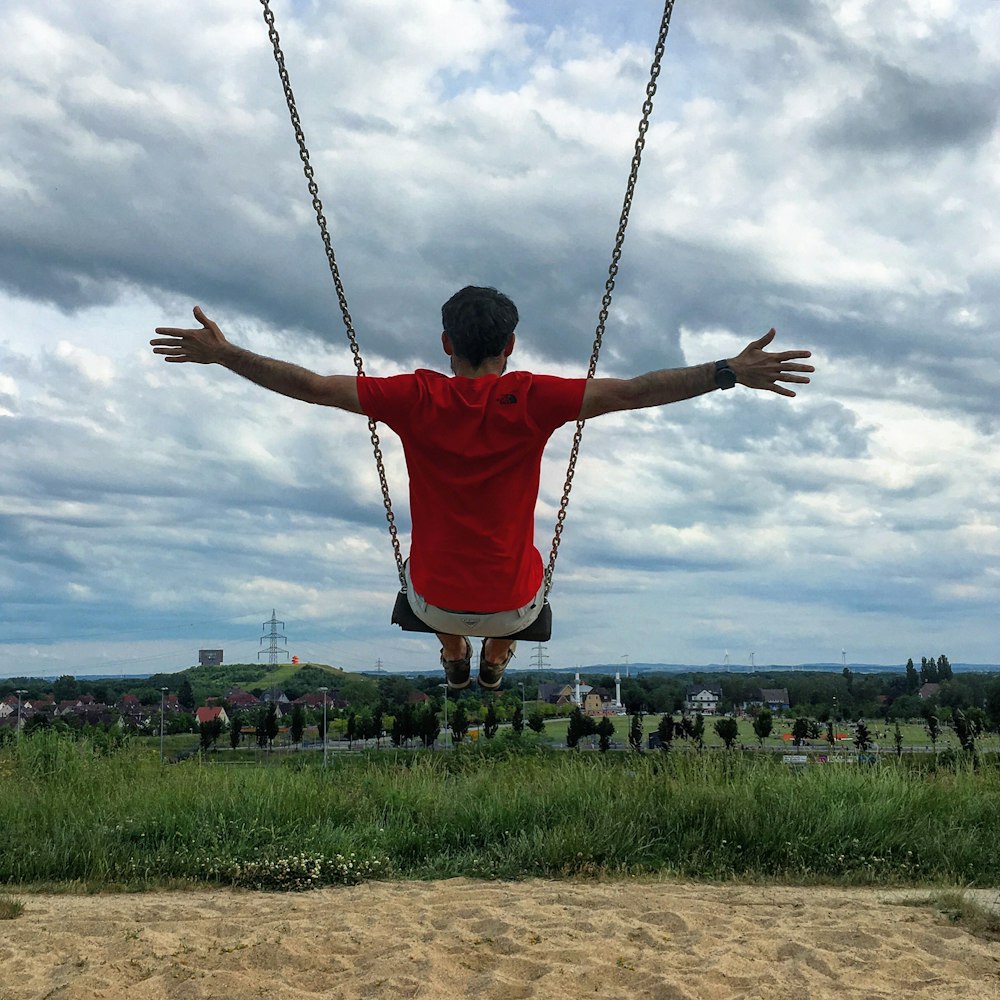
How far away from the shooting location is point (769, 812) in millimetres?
10477

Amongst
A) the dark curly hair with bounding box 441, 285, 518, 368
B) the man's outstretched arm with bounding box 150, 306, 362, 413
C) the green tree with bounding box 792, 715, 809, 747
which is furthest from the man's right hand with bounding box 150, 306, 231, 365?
the green tree with bounding box 792, 715, 809, 747

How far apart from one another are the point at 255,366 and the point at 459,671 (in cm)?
178

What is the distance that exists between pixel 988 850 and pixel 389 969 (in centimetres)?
678

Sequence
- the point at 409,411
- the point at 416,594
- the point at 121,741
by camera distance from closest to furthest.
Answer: the point at 409,411
the point at 416,594
the point at 121,741

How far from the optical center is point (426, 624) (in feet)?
14.1

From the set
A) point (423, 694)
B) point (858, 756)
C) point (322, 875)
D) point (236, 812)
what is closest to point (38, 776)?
point (236, 812)

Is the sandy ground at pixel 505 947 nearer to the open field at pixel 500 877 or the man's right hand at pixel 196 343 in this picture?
the open field at pixel 500 877

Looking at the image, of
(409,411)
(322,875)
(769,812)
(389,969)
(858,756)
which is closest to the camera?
(409,411)

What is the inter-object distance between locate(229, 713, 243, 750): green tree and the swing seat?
226ft

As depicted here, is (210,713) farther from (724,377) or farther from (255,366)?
(724,377)

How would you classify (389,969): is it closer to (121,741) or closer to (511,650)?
(511,650)

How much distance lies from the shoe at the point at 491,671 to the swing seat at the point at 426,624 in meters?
0.33

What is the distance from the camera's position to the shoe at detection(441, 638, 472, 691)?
481cm

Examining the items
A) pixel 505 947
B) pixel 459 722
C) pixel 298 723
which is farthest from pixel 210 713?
pixel 505 947
